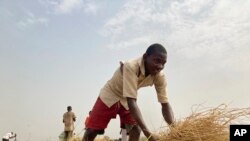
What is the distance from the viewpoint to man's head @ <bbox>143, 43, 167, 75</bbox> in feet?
16.6

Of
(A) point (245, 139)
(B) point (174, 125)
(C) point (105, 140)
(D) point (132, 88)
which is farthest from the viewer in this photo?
(C) point (105, 140)

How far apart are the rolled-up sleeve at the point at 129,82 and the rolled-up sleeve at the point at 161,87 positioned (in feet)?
1.78

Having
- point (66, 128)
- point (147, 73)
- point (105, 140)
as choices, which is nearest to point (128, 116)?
point (147, 73)

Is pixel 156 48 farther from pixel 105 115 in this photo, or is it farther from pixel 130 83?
pixel 105 115

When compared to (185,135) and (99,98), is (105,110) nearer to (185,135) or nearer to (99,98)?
(99,98)

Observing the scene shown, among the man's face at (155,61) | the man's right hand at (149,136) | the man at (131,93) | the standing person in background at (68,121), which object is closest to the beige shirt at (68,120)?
the standing person in background at (68,121)

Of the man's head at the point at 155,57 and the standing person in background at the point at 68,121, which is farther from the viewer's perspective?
the standing person in background at the point at 68,121

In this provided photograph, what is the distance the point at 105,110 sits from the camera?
6258 millimetres

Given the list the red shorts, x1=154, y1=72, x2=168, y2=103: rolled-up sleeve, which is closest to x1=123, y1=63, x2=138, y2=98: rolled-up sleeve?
x1=154, y1=72, x2=168, y2=103: rolled-up sleeve

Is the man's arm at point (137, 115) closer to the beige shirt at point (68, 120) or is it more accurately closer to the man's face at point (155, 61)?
the man's face at point (155, 61)

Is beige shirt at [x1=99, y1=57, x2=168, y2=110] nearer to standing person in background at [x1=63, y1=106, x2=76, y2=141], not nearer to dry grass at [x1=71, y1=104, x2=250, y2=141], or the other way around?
dry grass at [x1=71, y1=104, x2=250, y2=141]

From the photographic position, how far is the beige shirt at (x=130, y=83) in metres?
5.27

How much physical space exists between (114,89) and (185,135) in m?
1.76

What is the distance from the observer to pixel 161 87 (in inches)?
233
